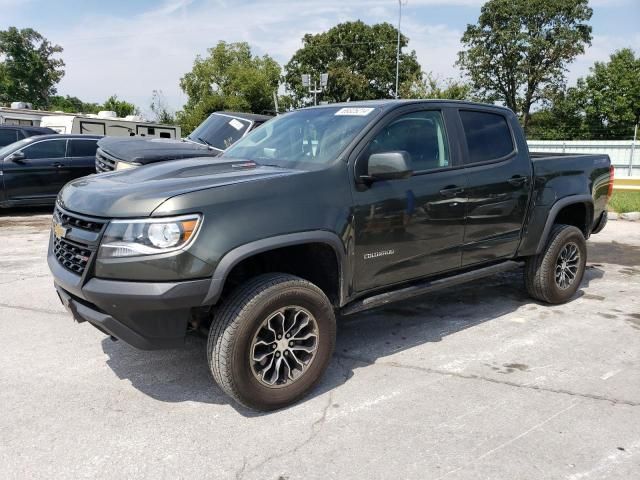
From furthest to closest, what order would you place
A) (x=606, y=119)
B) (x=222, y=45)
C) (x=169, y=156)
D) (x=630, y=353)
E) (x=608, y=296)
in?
(x=222, y=45) → (x=606, y=119) → (x=169, y=156) → (x=608, y=296) → (x=630, y=353)

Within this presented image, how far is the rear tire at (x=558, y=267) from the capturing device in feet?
16.8

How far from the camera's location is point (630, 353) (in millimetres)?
4164

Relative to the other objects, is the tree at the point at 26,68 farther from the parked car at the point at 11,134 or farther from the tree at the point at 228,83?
the parked car at the point at 11,134

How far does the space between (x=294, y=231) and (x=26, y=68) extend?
2754 inches

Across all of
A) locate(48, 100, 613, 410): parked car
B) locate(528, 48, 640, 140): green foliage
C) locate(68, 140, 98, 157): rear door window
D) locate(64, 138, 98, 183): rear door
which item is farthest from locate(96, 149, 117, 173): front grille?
locate(528, 48, 640, 140): green foliage

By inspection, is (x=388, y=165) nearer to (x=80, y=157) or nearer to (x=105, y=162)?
(x=105, y=162)

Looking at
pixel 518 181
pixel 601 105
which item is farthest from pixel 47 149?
pixel 601 105

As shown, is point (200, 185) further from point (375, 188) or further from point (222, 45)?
point (222, 45)

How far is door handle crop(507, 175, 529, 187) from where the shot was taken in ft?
15.1

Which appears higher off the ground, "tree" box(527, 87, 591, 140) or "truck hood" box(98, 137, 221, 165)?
"tree" box(527, 87, 591, 140)

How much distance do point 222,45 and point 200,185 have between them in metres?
51.1

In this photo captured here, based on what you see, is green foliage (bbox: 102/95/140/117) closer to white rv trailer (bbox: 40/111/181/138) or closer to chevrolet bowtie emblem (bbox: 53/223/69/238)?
white rv trailer (bbox: 40/111/181/138)

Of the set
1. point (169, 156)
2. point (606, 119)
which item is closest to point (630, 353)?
point (169, 156)

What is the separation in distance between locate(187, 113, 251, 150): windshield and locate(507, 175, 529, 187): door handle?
481 centimetres
